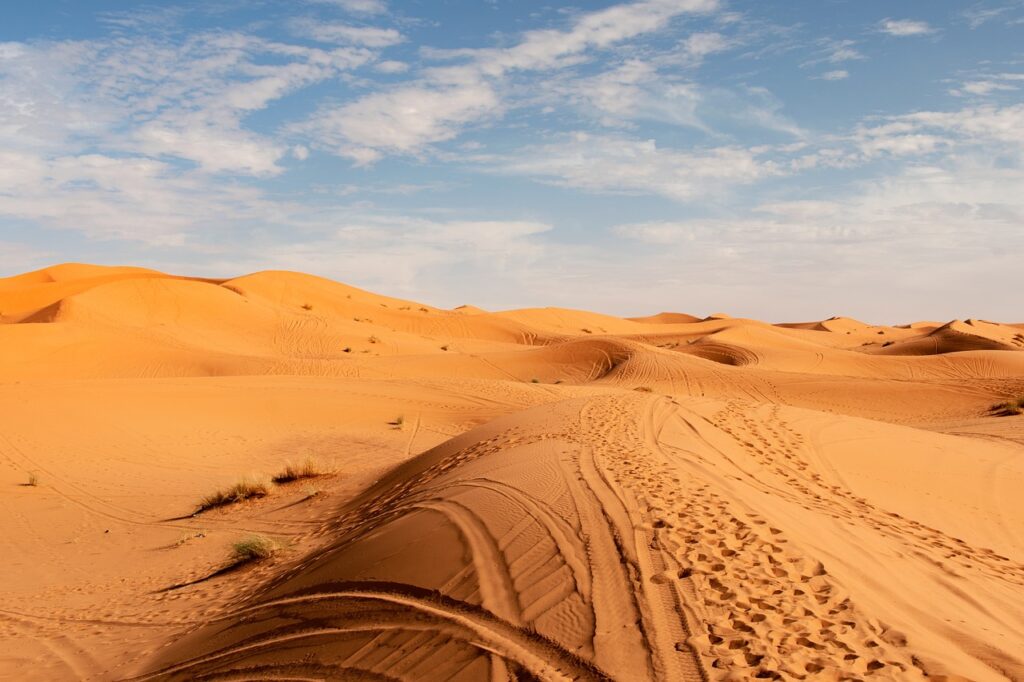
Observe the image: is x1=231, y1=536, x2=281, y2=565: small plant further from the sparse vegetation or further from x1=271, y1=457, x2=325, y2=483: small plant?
the sparse vegetation

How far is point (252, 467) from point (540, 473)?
9.14 m

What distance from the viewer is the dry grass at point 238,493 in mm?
11711

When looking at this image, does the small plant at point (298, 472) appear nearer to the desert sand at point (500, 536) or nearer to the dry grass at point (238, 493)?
the desert sand at point (500, 536)

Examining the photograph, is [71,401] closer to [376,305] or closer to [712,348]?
[712,348]

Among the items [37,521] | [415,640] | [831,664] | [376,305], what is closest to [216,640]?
[415,640]

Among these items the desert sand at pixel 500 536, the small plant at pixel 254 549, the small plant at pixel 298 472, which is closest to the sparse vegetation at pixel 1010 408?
the desert sand at pixel 500 536

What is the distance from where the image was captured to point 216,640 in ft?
20.4

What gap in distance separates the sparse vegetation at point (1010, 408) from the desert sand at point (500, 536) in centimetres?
14

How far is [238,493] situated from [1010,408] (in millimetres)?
19495

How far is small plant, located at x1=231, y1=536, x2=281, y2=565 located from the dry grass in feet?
10.7

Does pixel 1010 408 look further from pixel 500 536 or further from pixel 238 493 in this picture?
pixel 238 493

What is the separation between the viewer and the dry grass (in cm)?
1171

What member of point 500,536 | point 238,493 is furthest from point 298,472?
point 500,536

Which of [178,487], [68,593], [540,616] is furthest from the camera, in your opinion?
[178,487]
